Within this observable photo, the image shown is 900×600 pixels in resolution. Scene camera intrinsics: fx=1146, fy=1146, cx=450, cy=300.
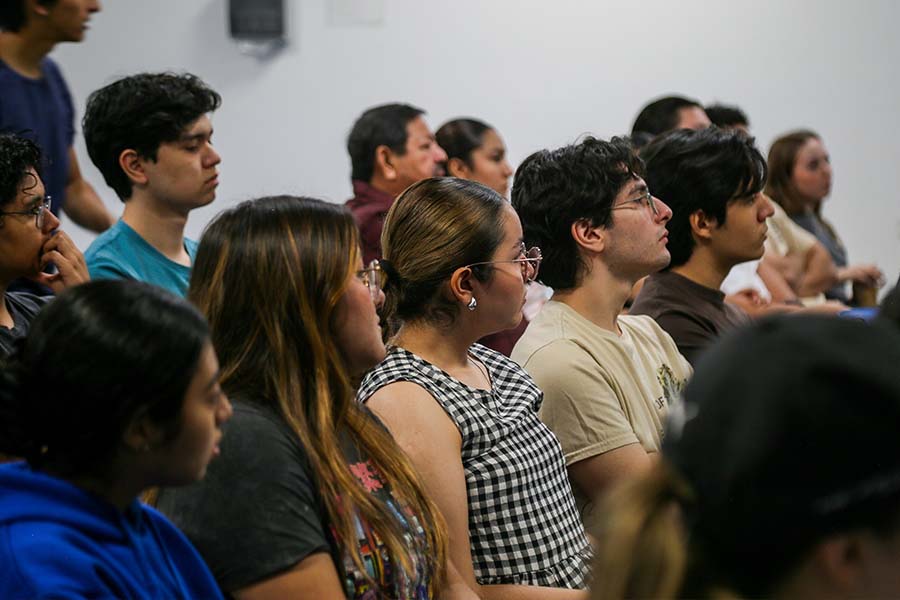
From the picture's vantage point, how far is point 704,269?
248cm

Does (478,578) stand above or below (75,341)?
below

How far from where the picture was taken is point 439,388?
1.72 metres

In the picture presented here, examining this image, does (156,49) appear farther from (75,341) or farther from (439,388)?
(75,341)

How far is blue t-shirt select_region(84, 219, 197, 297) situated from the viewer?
95.3 inches

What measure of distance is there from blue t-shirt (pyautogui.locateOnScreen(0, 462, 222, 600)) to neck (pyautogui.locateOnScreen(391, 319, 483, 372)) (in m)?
0.64

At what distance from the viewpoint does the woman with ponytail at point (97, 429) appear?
3.69 feet

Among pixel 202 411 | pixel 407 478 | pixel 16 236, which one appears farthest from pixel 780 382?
pixel 16 236

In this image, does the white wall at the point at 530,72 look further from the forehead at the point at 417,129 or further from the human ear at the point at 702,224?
the human ear at the point at 702,224

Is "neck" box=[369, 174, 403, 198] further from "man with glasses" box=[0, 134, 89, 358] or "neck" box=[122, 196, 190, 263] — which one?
"man with glasses" box=[0, 134, 89, 358]

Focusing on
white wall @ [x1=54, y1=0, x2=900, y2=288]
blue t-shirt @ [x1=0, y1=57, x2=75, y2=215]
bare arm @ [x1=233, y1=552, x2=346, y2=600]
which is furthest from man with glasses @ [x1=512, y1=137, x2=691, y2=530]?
white wall @ [x1=54, y1=0, x2=900, y2=288]

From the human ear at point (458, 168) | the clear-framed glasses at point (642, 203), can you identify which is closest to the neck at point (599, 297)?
the clear-framed glasses at point (642, 203)

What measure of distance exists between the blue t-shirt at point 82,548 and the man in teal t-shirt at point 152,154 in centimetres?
134

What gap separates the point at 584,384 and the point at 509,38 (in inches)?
128

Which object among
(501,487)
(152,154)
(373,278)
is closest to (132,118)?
(152,154)
